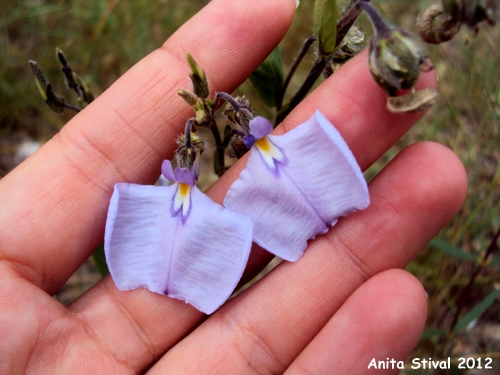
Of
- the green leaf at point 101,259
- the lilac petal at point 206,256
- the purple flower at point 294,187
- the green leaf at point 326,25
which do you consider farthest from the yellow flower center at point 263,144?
the green leaf at point 101,259

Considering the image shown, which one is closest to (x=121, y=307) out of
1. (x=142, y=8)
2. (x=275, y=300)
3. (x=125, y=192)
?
(x=125, y=192)

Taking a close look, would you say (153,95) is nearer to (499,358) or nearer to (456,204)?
(456,204)

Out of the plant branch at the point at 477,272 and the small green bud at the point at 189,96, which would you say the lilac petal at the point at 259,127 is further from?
the plant branch at the point at 477,272

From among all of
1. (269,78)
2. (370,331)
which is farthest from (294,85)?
(370,331)

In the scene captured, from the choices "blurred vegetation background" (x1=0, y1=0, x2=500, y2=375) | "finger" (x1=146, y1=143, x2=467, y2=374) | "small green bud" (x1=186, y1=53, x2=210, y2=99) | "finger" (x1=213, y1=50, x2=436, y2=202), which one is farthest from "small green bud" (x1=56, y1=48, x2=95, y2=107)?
"blurred vegetation background" (x1=0, y1=0, x2=500, y2=375)

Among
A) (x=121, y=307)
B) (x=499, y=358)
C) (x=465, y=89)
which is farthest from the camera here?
(x=465, y=89)

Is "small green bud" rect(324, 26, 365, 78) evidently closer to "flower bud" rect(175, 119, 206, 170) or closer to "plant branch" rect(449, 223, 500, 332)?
"flower bud" rect(175, 119, 206, 170)
